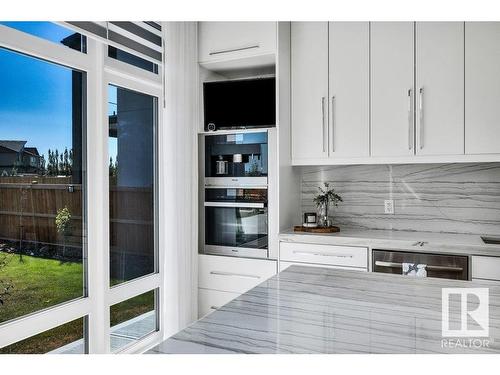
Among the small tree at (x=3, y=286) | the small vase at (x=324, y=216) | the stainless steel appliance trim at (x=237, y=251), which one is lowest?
the stainless steel appliance trim at (x=237, y=251)

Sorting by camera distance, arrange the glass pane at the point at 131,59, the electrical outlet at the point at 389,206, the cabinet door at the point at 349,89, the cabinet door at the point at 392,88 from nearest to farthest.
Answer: the glass pane at the point at 131,59 < the cabinet door at the point at 392,88 < the cabinet door at the point at 349,89 < the electrical outlet at the point at 389,206

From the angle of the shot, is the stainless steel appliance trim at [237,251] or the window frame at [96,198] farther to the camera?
the stainless steel appliance trim at [237,251]

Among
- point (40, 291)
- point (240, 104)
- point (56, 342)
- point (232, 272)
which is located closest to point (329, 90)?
point (240, 104)

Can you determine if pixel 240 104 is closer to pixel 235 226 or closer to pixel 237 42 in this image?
pixel 237 42

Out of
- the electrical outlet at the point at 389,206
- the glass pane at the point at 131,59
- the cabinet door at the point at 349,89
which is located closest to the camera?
the glass pane at the point at 131,59

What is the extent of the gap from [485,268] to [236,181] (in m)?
1.68

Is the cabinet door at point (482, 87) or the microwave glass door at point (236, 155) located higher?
the cabinet door at point (482, 87)

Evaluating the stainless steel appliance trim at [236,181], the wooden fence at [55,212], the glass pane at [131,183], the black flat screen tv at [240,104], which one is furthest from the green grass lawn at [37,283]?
the black flat screen tv at [240,104]

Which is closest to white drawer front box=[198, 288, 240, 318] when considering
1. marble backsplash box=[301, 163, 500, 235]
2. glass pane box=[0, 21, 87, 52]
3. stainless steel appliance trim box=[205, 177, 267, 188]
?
stainless steel appliance trim box=[205, 177, 267, 188]

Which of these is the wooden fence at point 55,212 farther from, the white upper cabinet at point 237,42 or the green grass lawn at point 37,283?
the white upper cabinet at point 237,42

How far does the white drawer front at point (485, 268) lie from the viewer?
228cm

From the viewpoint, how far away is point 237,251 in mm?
3014

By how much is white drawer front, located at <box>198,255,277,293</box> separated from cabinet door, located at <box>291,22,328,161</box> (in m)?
0.85

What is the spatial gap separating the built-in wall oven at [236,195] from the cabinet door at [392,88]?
2.65 feet
